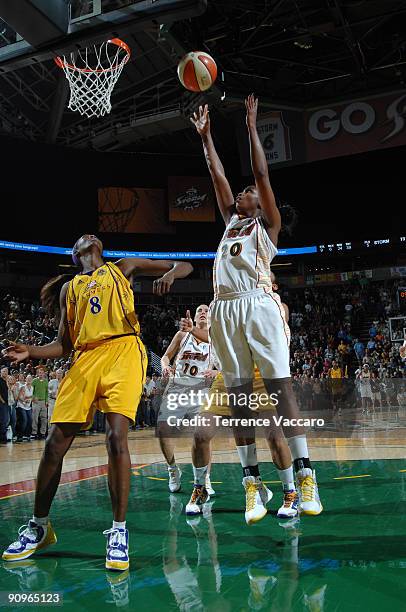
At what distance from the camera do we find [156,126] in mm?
23203

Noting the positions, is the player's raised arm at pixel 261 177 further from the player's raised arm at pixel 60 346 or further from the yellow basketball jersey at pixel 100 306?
the player's raised arm at pixel 60 346

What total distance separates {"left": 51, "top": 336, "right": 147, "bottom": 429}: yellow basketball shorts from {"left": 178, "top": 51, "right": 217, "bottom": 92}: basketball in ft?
8.67

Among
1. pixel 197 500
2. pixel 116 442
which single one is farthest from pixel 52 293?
pixel 197 500

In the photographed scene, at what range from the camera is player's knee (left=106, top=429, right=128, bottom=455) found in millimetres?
3543

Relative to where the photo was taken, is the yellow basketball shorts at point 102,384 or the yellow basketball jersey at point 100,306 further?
the yellow basketball jersey at point 100,306

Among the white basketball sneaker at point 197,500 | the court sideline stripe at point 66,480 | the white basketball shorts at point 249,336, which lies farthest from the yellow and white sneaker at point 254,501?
the court sideline stripe at point 66,480

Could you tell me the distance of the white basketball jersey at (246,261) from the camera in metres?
4.19

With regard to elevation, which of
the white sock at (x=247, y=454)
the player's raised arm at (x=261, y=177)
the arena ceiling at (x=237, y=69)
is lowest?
the white sock at (x=247, y=454)

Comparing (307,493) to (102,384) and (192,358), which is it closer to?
(102,384)

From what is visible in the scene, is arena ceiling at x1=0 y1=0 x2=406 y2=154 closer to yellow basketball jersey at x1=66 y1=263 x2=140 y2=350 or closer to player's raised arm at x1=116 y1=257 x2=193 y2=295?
player's raised arm at x1=116 y1=257 x2=193 y2=295

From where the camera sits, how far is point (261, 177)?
414cm

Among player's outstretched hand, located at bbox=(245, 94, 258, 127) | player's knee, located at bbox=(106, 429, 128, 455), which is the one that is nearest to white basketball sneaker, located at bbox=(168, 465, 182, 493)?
player's knee, located at bbox=(106, 429, 128, 455)

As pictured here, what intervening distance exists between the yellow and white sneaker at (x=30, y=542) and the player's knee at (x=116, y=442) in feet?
2.53

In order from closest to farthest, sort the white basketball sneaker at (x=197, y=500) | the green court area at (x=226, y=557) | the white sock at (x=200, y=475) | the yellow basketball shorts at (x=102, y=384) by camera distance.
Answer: the green court area at (x=226, y=557) → the yellow basketball shorts at (x=102, y=384) → the white basketball sneaker at (x=197, y=500) → the white sock at (x=200, y=475)
